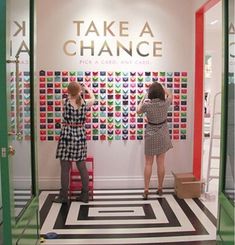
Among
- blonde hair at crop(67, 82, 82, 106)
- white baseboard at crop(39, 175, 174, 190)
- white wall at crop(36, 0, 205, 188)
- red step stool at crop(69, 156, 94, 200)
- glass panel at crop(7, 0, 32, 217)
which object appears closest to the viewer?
glass panel at crop(7, 0, 32, 217)

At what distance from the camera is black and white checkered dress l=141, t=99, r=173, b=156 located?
15.1 ft

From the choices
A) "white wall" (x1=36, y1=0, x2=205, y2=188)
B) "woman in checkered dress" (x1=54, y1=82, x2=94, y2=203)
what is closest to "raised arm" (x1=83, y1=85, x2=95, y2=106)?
"woman in checkered dress" (x1=54, y1=82, x2=94, y2=203)

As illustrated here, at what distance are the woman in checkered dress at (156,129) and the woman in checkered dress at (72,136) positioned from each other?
77 cm

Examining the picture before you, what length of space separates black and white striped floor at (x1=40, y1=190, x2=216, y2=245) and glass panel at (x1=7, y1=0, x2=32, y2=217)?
0.97 m

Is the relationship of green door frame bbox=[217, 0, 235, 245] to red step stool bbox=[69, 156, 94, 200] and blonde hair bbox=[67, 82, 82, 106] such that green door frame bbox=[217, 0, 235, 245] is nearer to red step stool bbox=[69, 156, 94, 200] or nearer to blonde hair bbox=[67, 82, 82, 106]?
blonde hair bbox=[67, 82, 82, 106]

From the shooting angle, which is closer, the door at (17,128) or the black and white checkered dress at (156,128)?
the door at (17,128)

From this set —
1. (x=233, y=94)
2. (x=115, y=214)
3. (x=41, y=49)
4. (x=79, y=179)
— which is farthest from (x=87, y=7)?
(x=233, y=94)

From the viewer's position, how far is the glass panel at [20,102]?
2439mm

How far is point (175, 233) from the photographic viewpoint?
3.65 m

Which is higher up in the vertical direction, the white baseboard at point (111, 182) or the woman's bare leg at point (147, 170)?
the woman's bare leg at point (147, 170)

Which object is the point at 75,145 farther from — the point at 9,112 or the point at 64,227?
the point at 9,112

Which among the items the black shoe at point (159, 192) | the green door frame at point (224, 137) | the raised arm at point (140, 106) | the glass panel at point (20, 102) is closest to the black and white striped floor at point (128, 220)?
the black shoe at point (159, 192)

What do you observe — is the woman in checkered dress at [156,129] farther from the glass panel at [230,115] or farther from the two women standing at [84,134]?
the glass panel at [230,115]

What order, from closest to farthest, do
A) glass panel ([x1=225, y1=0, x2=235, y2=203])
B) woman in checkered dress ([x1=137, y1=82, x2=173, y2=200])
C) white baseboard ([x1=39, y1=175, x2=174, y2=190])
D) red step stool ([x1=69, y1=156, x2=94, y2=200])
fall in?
glass panel ([x1=225, y1=0, x2=235, y2=203]), woman in checkered dress ([x1=137, y1=82, x2=173, y2=200]), red step stool ([x1=69, y1=156, x2=94, y2=200]), white baseboard ([x1=39, y1=175, x2=174, y2=190])
